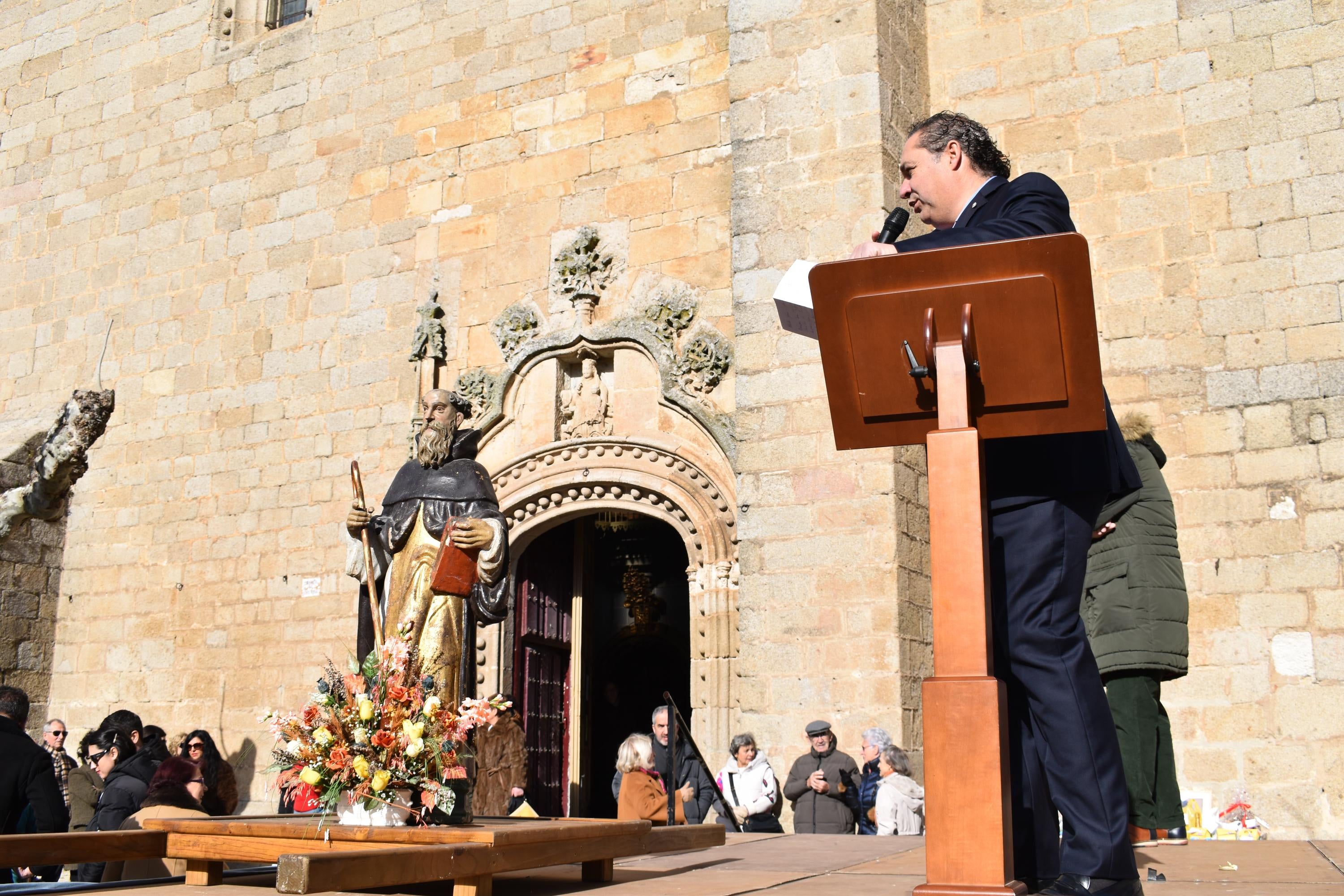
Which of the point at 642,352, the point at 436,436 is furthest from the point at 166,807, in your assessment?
the point at 642,352

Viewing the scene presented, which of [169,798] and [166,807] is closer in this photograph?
[166,807]

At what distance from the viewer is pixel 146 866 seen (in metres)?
4.58

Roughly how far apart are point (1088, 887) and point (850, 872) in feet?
4.27

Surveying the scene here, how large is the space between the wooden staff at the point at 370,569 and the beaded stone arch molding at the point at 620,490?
3.30 m

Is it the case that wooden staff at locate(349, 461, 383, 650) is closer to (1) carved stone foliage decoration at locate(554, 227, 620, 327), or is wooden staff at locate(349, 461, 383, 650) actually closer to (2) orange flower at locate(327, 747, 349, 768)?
(2) orange flower at locate(327, 747, 349, 768)

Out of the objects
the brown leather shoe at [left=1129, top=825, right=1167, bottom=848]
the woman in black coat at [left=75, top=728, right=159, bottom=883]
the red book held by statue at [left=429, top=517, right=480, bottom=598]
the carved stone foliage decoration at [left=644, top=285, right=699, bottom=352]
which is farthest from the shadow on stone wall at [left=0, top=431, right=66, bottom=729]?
the brown leather shoe at [left=1129, top=825, right=1167, bottom=848]

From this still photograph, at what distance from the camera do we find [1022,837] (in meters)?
2.51

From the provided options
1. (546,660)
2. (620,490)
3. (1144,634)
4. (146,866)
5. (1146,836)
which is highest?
(620,490)

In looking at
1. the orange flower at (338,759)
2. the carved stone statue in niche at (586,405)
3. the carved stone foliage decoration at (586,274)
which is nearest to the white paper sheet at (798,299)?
the orange flower at (338,759)

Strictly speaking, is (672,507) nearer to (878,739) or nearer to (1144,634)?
(878,739)

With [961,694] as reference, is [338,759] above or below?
below

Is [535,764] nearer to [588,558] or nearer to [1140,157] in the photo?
[588,558]

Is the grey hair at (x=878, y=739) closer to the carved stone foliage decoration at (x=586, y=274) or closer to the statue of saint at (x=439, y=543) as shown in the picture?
the statue of saint at (x=439, y=543)

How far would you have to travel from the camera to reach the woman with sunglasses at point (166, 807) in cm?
457
